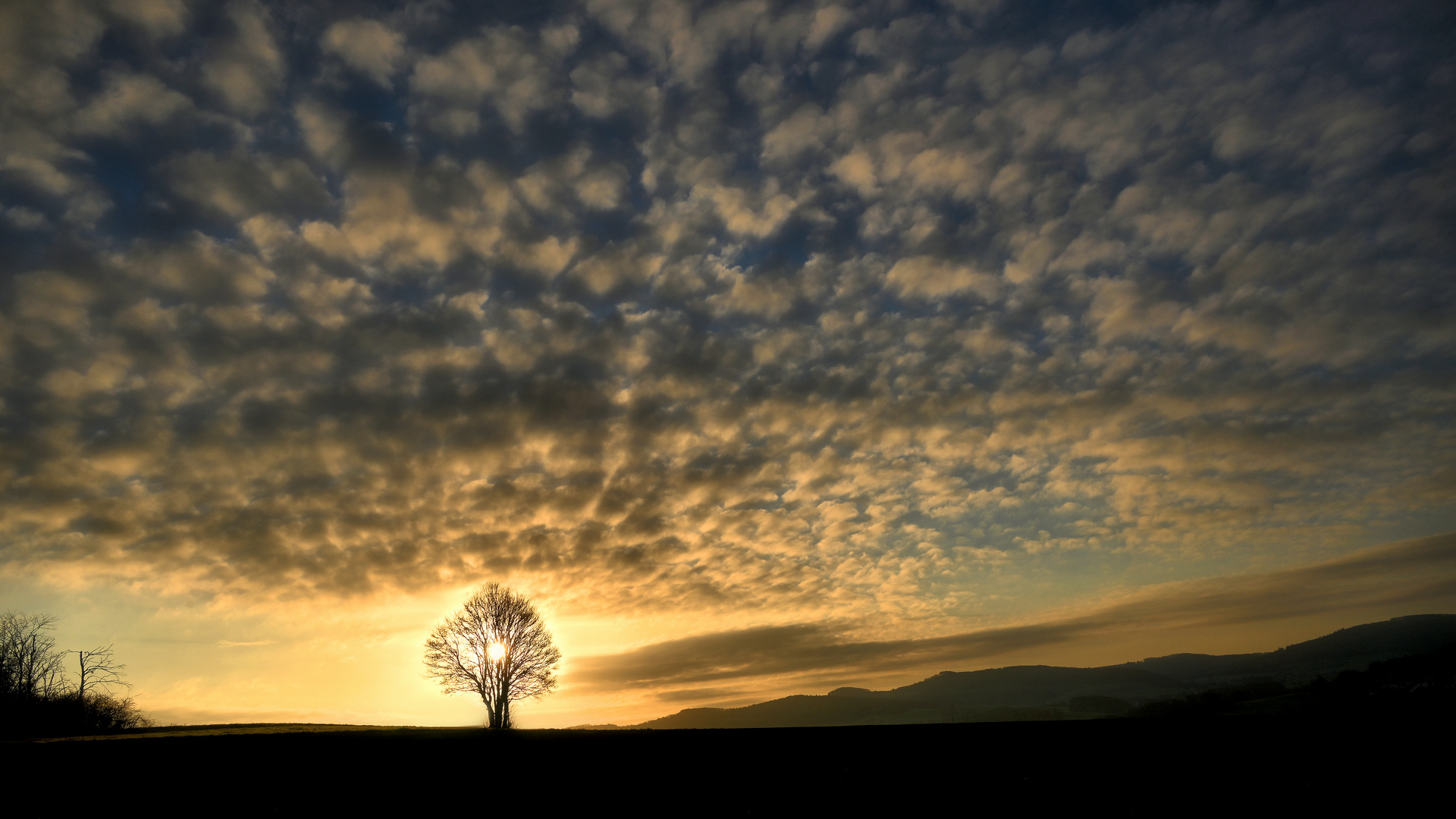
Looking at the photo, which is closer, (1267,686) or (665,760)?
(665,760)

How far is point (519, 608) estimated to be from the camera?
75.2m

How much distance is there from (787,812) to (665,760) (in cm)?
1140

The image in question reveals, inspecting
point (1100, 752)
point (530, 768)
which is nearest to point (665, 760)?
point (530, 768)

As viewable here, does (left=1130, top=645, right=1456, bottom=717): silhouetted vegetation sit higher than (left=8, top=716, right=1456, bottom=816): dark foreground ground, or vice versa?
(left=8, top=716, right=1456, bottom=816): dark foreground ground

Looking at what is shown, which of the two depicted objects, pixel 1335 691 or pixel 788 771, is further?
pixel 1335 691

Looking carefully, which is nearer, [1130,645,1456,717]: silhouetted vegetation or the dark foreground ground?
the dark foreground ground

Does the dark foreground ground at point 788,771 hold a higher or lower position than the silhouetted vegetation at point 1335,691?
higher

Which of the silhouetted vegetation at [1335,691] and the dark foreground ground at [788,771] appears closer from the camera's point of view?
the dark foreground ground at [788,771]

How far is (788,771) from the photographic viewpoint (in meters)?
21.4

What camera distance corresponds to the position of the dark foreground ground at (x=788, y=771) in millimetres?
16469

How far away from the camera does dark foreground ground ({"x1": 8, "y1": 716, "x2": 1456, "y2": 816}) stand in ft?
54.0

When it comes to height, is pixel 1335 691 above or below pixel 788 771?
below

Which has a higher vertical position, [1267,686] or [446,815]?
[446,815]

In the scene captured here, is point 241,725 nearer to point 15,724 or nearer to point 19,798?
point 19,798
